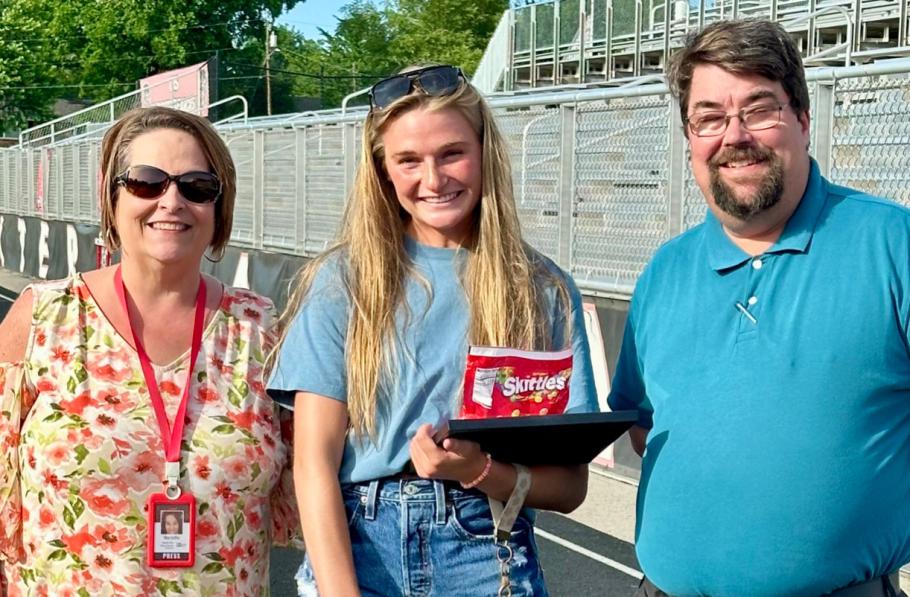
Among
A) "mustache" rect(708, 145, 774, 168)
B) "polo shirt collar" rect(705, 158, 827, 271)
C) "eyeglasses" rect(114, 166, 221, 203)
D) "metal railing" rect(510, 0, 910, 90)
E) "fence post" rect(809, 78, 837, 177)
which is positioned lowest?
"polo shirt collar" rect(705, 158, 827, 271)

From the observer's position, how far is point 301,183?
1545cm

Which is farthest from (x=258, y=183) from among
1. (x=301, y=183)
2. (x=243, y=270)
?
(x=301, y=183)

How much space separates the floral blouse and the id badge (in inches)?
0.6

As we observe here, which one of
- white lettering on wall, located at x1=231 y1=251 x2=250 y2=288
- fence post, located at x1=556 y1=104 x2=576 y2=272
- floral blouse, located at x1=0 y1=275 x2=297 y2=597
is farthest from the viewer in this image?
white lettering on wall, located at x1=231 y1=251 x2=250 y2=288

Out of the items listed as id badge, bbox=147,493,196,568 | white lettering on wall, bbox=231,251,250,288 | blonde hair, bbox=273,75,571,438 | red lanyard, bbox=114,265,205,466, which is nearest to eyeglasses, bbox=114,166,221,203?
red lanyard, bbox=114,265,205,466

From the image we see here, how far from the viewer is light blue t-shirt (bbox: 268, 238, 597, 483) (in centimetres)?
274

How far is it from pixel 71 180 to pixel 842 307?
988 inches

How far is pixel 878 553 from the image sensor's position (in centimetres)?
267

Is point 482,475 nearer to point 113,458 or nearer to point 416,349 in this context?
point 416,349

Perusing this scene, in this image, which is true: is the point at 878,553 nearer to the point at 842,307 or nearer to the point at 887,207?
the point at 842,307

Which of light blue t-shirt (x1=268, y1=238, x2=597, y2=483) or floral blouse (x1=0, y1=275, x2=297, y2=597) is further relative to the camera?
floral blouse (x1=0, y1=275, x2=297, y2=597)

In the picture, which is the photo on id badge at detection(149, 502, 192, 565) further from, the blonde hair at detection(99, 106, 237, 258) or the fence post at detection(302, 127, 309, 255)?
the fence post at detection(302, 127, 309, 255)

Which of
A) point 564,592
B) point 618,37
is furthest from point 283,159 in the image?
point 564,592

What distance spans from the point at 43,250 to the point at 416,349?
963 inches
